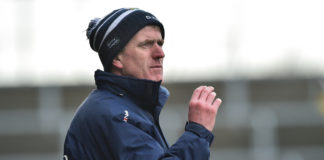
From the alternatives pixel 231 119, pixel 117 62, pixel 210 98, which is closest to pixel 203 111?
pixel 210 98

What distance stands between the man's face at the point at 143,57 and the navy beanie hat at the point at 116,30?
0.10 ft

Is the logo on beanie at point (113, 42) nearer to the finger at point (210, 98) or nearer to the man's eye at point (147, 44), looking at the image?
the man's eye at point (147, 44)

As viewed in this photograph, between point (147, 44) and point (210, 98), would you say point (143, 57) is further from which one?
point (210, 98)

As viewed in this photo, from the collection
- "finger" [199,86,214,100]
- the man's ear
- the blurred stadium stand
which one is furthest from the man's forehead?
the blurred stadium stand

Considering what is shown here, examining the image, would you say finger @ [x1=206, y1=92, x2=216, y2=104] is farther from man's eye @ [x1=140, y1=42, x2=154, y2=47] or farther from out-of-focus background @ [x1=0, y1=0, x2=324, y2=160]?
out-of-focus background @ [x1=0, y1=0, x2=324, y2=160]

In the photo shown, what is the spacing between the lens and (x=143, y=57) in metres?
3.12

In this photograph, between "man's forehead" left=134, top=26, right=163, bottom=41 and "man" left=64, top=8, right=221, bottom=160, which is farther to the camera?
"man's forehead" left=134, top=26, right=163, bottom=41

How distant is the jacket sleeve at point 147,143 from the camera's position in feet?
9.16

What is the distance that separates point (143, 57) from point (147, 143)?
1.48 ft

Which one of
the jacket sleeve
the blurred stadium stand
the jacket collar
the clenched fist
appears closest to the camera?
the jacket sleeve

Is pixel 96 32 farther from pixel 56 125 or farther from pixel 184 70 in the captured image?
pixel 184 70

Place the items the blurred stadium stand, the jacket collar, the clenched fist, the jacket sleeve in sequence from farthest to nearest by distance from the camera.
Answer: the blurred stadium stand < the jacket collar < the clenched fist < the jacket sleeve

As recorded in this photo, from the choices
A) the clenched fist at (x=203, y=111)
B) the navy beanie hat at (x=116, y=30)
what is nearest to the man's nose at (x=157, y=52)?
the navy beanie hat at (x=116, y=30)

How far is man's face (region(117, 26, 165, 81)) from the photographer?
10.2ft
